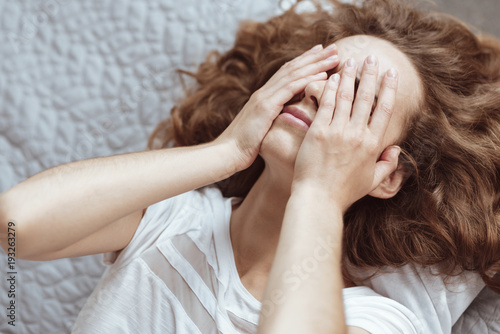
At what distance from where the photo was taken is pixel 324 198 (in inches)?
32.3

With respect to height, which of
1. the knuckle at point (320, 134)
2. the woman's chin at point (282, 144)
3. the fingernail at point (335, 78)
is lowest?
the woman's chin at point (282, 144)

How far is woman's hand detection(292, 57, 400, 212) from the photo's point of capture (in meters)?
0.84

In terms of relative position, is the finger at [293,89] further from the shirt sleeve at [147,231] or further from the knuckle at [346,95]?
the shirt sleeve at [147,231]

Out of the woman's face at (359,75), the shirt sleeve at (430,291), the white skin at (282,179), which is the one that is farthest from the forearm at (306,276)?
the shirt sleeve at (430,291)

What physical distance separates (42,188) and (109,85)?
23.5 inches

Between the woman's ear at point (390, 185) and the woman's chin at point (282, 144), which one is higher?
the woman's chin at point (282, 144)

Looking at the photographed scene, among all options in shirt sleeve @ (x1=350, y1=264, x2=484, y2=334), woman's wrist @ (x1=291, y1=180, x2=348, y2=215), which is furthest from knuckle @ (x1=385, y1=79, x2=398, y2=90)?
shirt sleeve @ (x1=350, y1=264, x2=484, y2=334)

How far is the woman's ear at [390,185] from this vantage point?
1.00 metres

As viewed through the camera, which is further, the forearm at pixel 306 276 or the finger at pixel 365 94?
the finger at pixel 365 94

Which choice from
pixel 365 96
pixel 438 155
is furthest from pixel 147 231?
pixel 438 155

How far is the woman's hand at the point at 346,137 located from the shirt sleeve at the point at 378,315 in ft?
0.68

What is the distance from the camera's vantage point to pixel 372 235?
3.46 feet

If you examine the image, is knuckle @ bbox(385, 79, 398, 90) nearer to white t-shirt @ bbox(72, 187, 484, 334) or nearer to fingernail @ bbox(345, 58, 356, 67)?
fingernail @ bbox(345, 58, 356, 67)

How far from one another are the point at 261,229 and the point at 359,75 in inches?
14.0
